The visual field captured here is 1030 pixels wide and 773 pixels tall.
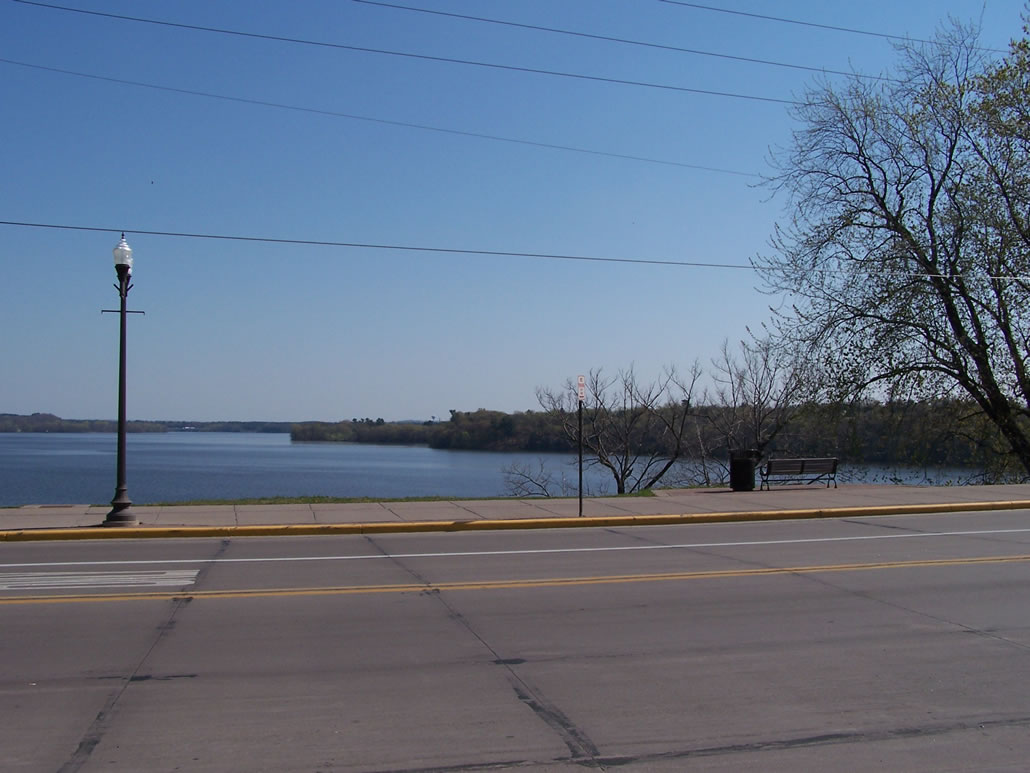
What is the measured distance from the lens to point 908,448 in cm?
3297

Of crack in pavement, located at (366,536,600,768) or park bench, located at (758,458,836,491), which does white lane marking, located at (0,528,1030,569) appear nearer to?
crack in pavement, located at (366,536,600,768)

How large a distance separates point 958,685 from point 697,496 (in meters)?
14.7

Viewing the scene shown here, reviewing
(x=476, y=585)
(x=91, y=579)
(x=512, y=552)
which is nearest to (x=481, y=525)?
(x=512, y=552)

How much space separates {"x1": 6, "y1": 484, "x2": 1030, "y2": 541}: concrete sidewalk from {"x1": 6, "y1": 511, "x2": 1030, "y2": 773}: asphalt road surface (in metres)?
2.42

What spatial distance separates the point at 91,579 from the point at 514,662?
6174mm

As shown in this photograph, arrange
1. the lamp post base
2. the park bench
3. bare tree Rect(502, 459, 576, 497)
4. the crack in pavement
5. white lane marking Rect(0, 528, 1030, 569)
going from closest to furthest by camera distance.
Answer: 1. the crack in pavement
2. white lane marking Rect(0, 528, 1030, 569)
3. the lamp post base
4. the park bench
5. bare tree Rect(502, 459, 576, 497)

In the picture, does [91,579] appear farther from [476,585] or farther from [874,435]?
[874,435]

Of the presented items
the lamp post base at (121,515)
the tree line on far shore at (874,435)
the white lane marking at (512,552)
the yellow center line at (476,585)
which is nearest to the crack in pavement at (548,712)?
the yellow center line at (476,585)

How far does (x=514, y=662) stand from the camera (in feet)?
23.6

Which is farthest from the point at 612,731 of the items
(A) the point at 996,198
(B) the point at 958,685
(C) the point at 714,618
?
(A) the point at 996,198

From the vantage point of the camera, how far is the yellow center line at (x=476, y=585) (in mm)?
9625

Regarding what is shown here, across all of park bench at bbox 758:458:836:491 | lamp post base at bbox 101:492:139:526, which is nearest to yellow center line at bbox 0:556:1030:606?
lamp post base at bbox 101:492:139:526

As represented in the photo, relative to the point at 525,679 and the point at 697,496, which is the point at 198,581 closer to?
the point at 525,679

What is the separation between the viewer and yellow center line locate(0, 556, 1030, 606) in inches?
379
